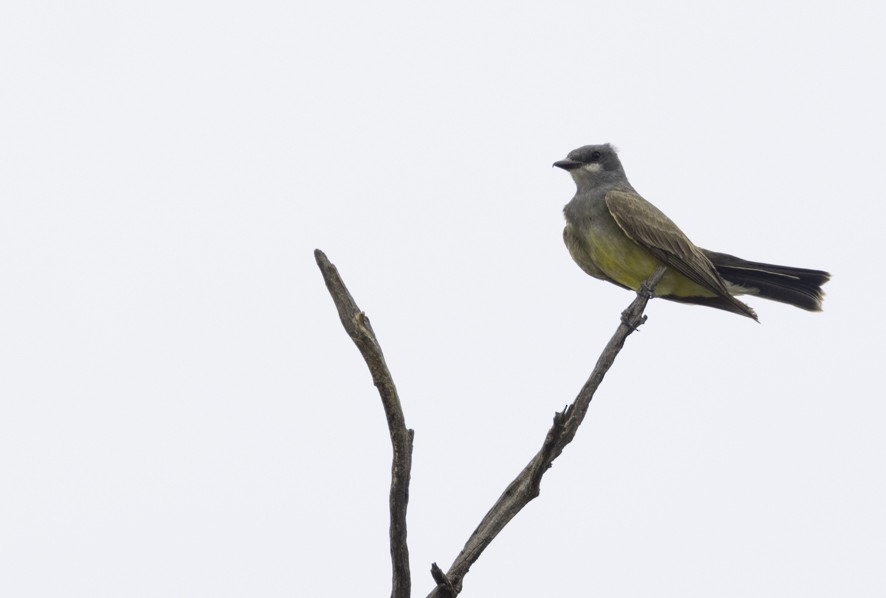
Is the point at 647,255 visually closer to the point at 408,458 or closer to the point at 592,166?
the point at 592,166

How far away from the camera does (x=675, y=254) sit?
29.5ft

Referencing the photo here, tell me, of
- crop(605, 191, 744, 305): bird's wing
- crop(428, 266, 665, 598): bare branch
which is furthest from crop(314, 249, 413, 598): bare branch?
crop(605, 191, 744, 305): bird's wing

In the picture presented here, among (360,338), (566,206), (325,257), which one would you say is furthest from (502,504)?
(566,206)

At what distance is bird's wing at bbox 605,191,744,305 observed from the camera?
898 cm

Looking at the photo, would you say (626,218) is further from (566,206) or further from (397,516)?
(397,516)

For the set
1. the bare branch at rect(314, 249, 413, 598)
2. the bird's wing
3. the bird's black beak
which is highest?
the bird's black beak

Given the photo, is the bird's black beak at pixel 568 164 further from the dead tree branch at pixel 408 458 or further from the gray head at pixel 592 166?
the dead tree branch at pixel 408 458

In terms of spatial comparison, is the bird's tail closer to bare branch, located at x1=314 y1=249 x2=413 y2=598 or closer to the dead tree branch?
the dead tree branch

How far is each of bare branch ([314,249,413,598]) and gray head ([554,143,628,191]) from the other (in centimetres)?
562

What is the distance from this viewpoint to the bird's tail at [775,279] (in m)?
9.54

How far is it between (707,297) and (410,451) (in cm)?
529

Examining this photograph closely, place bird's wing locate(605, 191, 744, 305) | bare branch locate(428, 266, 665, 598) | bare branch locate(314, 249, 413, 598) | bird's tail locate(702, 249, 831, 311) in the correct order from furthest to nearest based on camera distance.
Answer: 1. bird's tail locate(702, 249, 831, 311)
2. bird's wing locate(605, 191, 744, 305)
3. bare branch locate(428, 266, 665, 598)
4. bare branch locate(314, 249, 413, 598)

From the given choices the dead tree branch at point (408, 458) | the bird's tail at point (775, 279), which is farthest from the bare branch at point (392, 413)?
the bird's tail at point (775, 279)

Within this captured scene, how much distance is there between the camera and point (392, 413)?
190 inches
